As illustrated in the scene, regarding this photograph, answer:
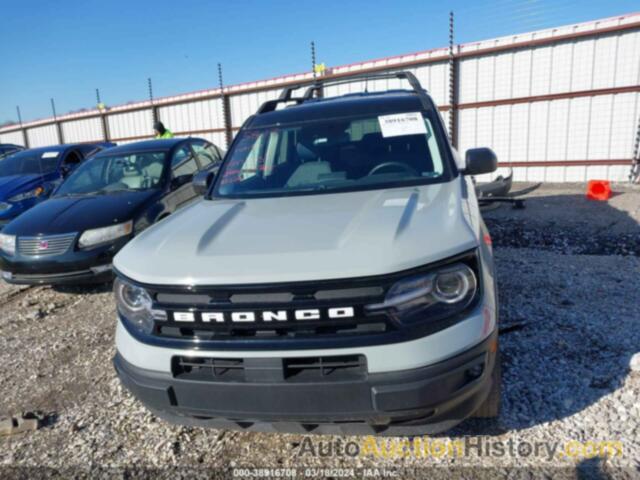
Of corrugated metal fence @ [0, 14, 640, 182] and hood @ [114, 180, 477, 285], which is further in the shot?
corrugated metal fence @ [0, 14, 640, 182]

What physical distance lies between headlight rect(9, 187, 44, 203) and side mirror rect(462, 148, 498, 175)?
7354 mm

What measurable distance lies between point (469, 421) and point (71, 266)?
415 centimetres

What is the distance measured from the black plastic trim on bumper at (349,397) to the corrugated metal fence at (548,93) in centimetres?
987

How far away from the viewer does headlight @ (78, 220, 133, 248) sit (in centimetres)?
476

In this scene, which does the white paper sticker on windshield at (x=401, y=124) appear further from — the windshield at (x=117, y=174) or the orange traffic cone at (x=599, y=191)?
the orange traffic cone at (x=599, y=191)

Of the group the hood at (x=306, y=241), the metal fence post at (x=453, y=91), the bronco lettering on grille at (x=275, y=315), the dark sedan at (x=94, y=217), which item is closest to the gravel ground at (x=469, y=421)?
the dark sedan at (x=94, y=217)

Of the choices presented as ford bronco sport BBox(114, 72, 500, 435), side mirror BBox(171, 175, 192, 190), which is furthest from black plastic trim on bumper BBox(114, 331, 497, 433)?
side mirror BBox(171, 175, 192, 190)

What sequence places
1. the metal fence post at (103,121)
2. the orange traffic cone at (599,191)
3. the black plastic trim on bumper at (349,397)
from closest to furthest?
the black plastic trim on bumper at (349,397) → the orange traffic cone at (599,191) → the metal fence post at (103,121)

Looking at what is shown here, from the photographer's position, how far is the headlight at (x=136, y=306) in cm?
204

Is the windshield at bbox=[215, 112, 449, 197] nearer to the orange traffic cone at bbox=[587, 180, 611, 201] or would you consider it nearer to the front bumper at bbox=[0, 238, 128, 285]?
the front bumper at bbox=[0, 238, 128, 285]

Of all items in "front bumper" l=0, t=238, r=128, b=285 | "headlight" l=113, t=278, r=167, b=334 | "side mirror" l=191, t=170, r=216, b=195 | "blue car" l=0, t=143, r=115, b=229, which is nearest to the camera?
"headlight" l=113, t=278, r=167, b=334

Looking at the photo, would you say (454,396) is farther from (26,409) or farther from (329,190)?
(26,409)

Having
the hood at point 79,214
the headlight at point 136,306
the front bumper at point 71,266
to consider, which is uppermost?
the headlight at point 136,306

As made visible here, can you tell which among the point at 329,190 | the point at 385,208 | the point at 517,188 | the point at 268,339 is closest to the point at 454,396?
the point at 268,339
